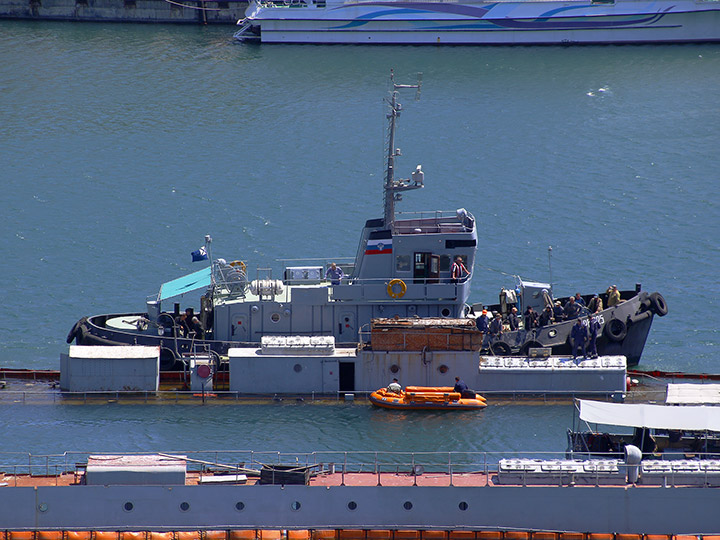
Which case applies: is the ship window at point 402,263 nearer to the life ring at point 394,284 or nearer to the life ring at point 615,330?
the life ring at point 394,284

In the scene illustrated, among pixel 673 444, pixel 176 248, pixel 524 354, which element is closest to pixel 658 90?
pixel 176 248

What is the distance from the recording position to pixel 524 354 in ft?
107

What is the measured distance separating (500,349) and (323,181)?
20.6m

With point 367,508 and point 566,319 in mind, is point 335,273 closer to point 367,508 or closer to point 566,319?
point 566,319

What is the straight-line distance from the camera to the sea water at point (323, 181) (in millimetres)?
30641

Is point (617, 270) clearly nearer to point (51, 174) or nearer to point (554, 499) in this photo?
point (554, 499)

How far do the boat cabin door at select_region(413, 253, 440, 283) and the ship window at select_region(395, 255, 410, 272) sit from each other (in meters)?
0.21

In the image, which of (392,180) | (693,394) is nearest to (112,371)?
(392,180)

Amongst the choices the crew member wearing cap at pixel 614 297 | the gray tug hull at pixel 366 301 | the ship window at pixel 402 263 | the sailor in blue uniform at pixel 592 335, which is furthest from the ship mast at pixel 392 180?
the crew member wearing cap at pixel 614 297

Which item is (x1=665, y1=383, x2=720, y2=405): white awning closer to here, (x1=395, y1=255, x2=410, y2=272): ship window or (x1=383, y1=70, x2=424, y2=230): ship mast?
(x1=395, y1=255, x2=410, y2=272): ship window

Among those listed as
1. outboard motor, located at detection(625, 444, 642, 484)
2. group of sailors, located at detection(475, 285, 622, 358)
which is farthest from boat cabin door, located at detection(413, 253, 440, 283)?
outboard motor, located at detection(625, 444, 642, 484)

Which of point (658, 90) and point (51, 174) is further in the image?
point (658, 90)

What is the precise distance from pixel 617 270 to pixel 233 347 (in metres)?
17.7

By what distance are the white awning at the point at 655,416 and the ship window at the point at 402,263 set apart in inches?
348
